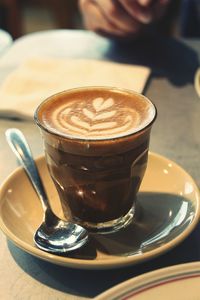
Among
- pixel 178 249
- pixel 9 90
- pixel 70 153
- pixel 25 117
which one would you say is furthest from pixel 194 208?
pixel 9 90

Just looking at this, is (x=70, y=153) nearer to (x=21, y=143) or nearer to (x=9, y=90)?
(x=21, y=143)

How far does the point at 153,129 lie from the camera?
2.68 feet

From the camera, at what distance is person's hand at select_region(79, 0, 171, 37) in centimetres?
103

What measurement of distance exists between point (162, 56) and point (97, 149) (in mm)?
646

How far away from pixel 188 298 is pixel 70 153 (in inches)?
7.7

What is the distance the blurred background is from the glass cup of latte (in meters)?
1.23

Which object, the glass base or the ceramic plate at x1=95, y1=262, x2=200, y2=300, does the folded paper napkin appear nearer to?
the glass base

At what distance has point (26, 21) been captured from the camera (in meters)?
3.00

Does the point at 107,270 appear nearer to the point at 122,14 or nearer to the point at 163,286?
the point at 163,286

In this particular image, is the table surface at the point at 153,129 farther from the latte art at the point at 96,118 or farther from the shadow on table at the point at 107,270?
the latte art at the point at 96,118

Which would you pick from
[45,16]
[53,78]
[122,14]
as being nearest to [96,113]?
[53,78]

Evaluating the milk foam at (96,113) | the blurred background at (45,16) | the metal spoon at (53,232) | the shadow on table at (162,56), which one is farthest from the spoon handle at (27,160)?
the blurred background at (45,16)

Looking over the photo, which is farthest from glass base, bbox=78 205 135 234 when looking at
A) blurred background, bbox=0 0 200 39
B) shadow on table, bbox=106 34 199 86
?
blurred background, bbox=0 0 200 39

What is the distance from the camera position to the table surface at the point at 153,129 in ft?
1.60
